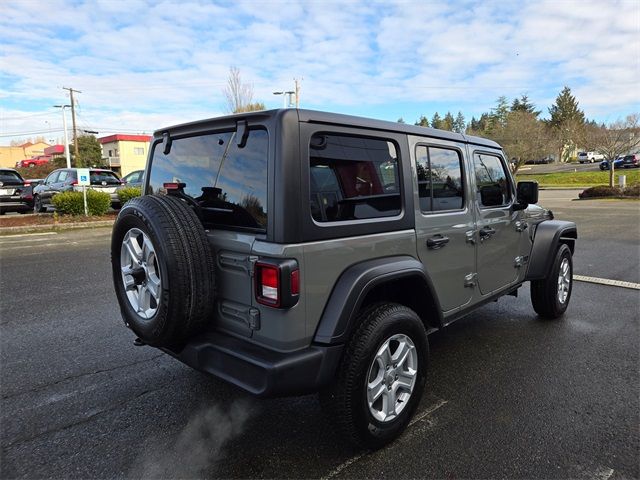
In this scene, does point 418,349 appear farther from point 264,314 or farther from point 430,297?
point 264,314

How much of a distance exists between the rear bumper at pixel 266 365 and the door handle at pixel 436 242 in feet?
3.47

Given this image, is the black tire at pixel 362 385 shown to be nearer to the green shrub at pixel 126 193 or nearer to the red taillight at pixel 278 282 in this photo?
the red taillight at pixel 278 282

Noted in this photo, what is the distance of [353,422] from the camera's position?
7.82ft

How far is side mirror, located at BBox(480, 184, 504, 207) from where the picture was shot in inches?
147

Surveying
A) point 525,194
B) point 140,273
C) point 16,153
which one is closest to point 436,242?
point 525,194

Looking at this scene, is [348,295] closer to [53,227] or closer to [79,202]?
[53,227]

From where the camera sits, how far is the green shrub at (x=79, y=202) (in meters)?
13.1

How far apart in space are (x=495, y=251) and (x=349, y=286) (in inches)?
77.9

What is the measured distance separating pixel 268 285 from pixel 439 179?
65.6 inches

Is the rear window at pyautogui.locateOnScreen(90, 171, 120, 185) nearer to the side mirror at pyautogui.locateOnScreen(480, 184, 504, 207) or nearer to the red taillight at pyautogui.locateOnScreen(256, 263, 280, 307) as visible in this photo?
the side mirror at pyautogui.locateOnScreen(480, 184, 504, 207)

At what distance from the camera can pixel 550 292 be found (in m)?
4.67

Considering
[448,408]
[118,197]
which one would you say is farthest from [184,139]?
[118,197]

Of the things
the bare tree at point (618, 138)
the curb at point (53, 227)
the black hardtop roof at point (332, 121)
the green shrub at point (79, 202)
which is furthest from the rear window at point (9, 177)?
the bare tree at point (618, 138)

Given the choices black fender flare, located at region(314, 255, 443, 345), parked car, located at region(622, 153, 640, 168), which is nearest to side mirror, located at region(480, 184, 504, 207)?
black fender flare, located at region(314, 255, 443, 345)
